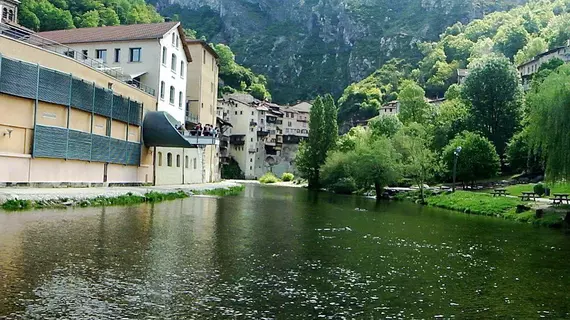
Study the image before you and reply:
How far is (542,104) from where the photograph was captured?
3788cm

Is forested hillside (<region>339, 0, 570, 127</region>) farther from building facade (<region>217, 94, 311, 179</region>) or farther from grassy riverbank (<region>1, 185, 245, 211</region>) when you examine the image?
grassy riverbank (<region>1, 185, 245, 211</region>)

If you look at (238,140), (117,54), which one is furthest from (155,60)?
(238,140)

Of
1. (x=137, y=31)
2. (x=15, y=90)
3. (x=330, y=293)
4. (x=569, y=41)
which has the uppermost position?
(x=569, y=41)

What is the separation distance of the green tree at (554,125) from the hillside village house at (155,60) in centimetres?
2840

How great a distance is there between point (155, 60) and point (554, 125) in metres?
38.0

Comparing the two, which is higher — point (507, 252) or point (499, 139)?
point (499, 139)

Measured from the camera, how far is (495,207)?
4475 cm

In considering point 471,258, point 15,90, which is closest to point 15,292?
point 471,258

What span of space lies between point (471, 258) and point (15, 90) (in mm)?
26927

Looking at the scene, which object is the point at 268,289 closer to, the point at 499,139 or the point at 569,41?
the point at 499,139

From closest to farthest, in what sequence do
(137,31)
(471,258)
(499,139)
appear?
(471,258)
(137,31)
(499,139)

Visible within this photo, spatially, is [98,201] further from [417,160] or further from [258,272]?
[417,160]

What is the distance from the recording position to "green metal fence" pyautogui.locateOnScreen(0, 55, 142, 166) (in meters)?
31.9

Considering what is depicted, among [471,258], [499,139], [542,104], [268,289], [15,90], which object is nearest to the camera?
[268,289]
